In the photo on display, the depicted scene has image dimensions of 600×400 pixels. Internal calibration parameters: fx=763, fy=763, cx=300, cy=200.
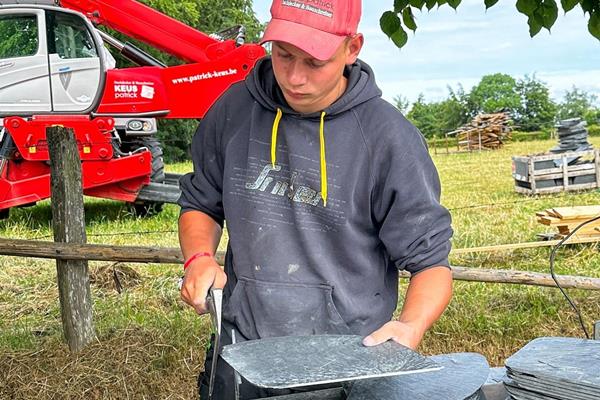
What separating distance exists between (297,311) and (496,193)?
982cm

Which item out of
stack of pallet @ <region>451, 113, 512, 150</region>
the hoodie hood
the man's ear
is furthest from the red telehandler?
stack of pallet @ <region>451, 113, 512, 150</region>

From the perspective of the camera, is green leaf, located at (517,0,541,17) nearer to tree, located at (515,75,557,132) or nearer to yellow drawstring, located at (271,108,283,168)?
yellow drawstring, located at (271,108,283,168)

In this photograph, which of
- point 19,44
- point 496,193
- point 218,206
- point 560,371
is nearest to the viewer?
point 560,371

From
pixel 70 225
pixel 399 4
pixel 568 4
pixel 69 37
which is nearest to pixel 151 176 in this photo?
pixel 69 37

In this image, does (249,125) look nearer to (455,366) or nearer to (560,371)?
(455,366)

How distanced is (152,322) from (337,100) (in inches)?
130

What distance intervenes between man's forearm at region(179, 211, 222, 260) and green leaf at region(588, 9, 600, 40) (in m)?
2.16

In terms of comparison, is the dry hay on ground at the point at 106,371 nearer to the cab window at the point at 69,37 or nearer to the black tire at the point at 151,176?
the black tire at the point at 151,176

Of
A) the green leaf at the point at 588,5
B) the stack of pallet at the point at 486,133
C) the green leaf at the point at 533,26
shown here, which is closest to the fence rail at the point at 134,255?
the green leaf at the point at 533,26

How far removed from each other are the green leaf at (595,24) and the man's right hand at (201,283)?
7.61 ft

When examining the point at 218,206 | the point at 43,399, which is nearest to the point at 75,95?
the point at 43,399

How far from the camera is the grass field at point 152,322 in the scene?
404 cm

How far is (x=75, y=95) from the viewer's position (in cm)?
841

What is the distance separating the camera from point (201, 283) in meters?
1.58
